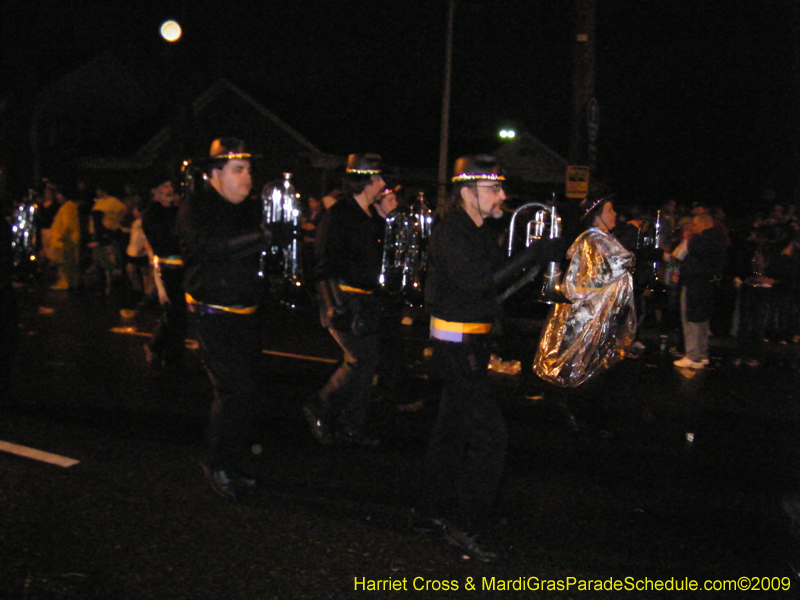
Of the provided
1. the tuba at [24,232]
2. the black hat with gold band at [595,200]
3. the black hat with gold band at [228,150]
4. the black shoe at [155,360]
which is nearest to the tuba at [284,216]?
the black shoe at [155,360]

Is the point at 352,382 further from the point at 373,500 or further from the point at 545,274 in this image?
the point at 545,274

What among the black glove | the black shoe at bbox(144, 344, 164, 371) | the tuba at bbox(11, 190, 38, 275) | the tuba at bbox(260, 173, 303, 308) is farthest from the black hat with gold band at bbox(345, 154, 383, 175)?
the tuba at bbox(11, 190, 38, 275)

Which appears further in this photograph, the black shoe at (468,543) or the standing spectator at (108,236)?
the standing spectator at (108,236)

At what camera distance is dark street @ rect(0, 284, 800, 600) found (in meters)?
3.71

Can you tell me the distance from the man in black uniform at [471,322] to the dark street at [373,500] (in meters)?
0.31

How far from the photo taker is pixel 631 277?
578cm

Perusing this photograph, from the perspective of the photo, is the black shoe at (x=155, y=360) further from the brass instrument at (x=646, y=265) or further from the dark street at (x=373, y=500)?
the brass instrument at (x=646, y=265)

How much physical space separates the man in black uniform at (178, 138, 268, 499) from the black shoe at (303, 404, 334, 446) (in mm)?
984

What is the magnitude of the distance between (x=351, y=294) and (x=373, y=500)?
1.49m

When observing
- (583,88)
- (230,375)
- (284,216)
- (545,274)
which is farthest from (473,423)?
(583,88)

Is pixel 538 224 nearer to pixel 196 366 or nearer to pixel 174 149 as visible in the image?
pixel 196 366

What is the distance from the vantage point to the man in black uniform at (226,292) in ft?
14.6

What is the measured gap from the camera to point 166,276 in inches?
293

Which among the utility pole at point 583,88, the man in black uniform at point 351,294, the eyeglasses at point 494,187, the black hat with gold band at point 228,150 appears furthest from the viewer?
the utility pole at point 583,88
